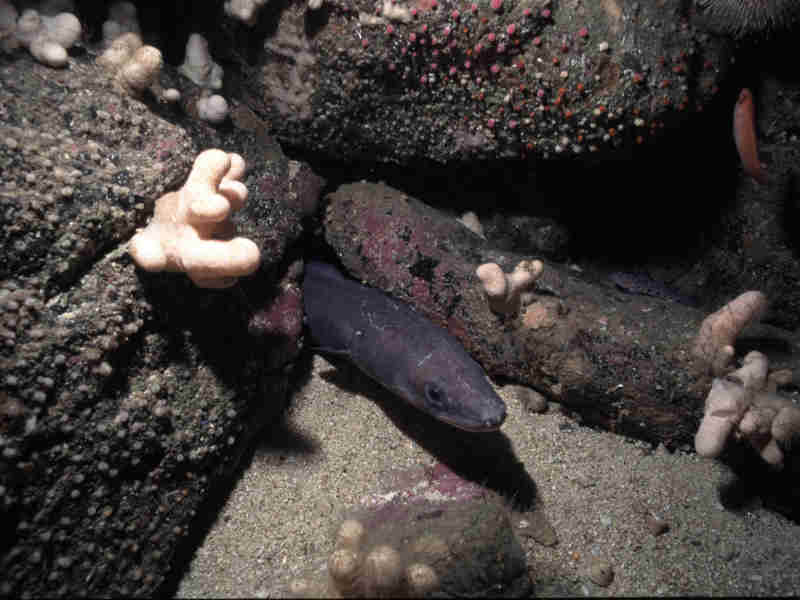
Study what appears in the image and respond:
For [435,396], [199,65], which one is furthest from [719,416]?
[199,65]

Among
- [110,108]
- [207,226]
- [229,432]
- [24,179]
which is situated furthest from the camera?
[229,432]

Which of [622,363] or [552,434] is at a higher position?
[622,363]

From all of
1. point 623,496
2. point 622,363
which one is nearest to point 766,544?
point 623,496

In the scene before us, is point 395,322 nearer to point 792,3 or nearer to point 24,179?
A: point 24,179

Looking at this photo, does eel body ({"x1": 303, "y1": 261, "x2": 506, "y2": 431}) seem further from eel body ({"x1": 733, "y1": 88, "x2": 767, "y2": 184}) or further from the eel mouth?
eel body ({"x1": 733, "y1": 88, "x2": 767, "y2": 184})

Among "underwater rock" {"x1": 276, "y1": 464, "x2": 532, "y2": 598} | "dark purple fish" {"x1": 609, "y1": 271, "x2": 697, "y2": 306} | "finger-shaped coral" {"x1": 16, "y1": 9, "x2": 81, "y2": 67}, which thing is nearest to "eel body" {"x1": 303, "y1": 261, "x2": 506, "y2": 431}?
"underwater rock" {"x1": 276, "y1": 464, "x2": 532, "y2": 598}

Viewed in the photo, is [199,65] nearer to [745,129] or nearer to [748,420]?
[745,129]

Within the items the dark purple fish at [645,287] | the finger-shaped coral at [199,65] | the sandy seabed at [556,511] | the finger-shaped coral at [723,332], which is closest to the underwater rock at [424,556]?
the sandy seabed at [556,511]

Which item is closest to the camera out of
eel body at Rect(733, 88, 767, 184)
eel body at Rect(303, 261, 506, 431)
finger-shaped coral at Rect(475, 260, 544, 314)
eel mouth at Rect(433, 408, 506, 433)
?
eel mouth at Rect(433, 408, 506, 433)
